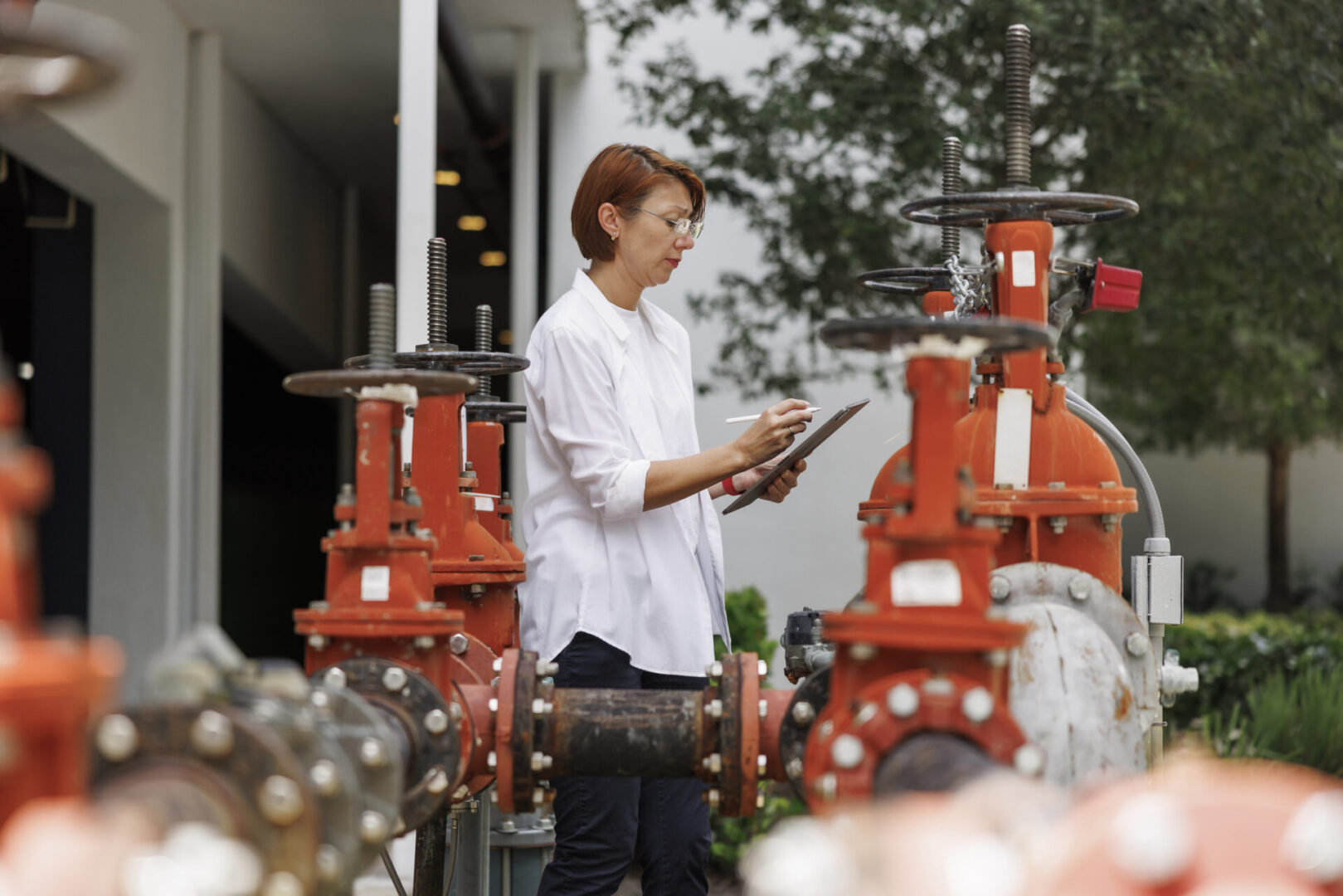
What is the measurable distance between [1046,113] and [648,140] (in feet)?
7.77


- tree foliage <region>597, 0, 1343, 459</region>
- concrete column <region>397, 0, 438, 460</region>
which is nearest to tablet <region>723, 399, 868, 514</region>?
concrete column <region>397, 0, 438, 460</region>

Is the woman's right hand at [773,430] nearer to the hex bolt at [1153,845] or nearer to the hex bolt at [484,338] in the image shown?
the hex bolt at [484,338]

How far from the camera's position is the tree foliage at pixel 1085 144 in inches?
218

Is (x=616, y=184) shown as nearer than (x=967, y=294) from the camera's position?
No

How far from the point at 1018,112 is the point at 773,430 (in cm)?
62

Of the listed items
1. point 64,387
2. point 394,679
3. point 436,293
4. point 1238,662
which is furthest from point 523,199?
point 394,679

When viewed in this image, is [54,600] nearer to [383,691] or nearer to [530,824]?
[530,824]

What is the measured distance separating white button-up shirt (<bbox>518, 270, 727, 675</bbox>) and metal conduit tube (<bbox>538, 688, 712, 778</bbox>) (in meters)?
0.41

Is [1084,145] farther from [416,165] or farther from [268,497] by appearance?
[268,497]

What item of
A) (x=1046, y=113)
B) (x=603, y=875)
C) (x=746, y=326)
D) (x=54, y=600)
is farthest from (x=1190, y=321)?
(x=54, y=600)

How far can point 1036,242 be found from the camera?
2.07 m

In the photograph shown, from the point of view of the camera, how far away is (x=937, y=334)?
4.59ft

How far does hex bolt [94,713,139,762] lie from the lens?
1162mm

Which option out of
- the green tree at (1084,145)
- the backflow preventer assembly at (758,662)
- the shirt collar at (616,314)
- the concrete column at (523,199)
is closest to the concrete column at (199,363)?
the concrete column at (523,199)
